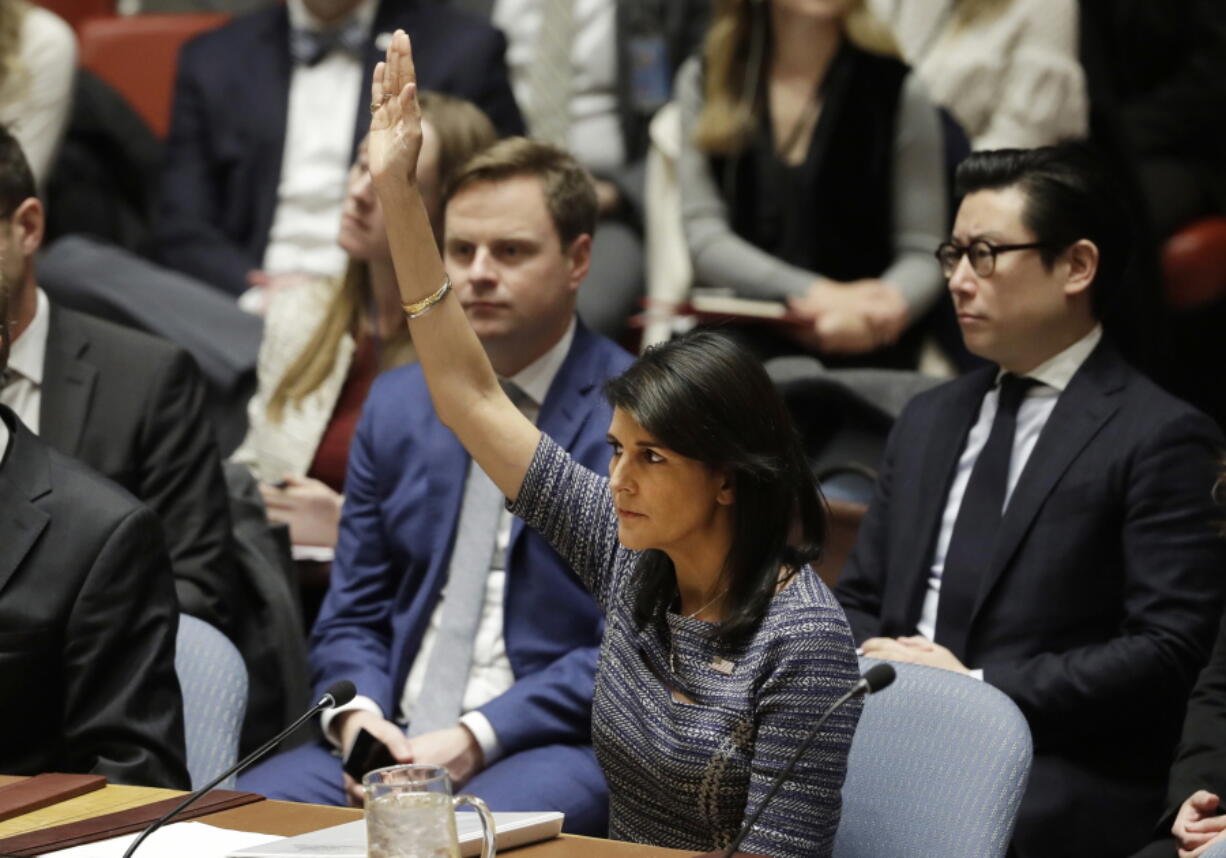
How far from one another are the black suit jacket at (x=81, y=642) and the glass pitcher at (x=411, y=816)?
2.17ft

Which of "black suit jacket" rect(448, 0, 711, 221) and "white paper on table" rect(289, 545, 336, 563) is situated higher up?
"black suit jacket" rect(448, 0, 711, 221)

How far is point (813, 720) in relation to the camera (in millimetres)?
1940

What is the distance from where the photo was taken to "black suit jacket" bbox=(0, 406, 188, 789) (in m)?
2.14

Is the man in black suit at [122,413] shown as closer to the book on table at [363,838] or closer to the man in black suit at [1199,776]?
the book on table at [363,838]

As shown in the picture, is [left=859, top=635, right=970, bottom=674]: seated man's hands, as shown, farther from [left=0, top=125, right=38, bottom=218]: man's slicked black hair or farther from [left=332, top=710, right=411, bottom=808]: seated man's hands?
[left=0, top=125, right=38, bottom=218]: man's slicked black hair

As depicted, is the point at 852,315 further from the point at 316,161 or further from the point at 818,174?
the point at 316,161

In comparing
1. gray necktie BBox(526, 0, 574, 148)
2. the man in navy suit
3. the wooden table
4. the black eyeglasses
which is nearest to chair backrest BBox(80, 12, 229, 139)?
gray necktie BBox(526, 0, 574, 148)

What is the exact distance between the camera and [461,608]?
9.57 feet

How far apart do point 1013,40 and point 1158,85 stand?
88 cm

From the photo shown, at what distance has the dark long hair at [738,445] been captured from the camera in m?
2.03

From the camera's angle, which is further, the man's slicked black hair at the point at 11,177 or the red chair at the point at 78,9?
the red chair at the point at 78,9

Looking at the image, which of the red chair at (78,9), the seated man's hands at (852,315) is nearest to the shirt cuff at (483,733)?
the seated man's hands at (852,315)

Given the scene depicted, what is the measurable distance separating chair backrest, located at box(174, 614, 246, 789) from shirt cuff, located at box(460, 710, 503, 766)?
1.54 ft

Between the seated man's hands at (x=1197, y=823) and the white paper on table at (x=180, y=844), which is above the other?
the white paper on table at (x=180, y=844)
